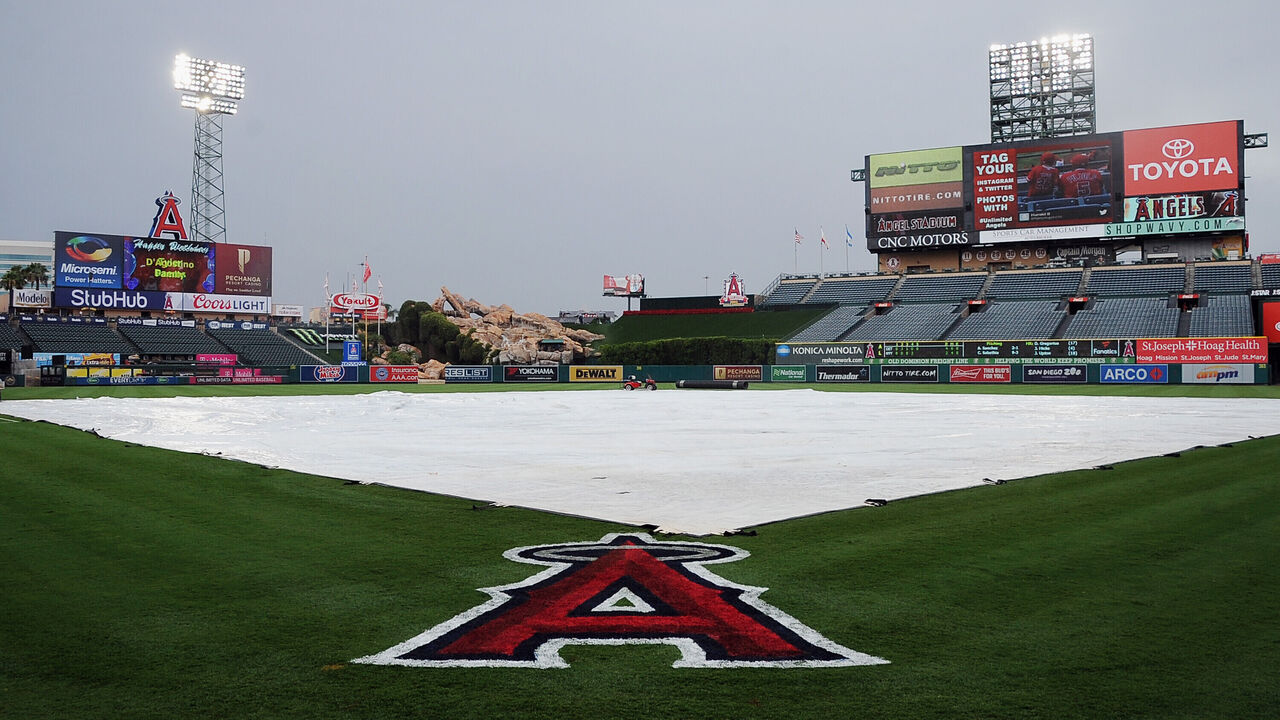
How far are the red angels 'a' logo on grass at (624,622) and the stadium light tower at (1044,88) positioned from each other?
248ft

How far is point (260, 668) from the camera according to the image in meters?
4.41

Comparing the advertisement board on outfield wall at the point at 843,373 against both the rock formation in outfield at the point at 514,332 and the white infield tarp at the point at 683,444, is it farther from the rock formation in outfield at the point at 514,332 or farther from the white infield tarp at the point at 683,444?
the rock formation in outfield at the point at 514,332

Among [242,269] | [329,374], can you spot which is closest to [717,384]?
[329,374]

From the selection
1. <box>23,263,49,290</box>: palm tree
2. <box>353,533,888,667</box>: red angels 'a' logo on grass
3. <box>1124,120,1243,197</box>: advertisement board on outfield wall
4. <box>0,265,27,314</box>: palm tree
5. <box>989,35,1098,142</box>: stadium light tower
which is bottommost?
<box>353,533,888,667</box>: red angels 'a' logo on grass

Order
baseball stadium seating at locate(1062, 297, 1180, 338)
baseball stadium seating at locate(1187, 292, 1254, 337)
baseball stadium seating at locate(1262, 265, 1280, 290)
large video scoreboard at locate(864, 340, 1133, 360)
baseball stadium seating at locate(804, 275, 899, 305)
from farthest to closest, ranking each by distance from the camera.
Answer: baseball stadium seating at locate(804, 275, 899, 305), baseball stadium seating at locate(1262, 265, 1280, 290), baseball stadium seating at locate(1062, 297, 1180, 338), baseball stadium seating at locate(1187, 292, 1254, 337), large video scoreboard at locate(864, 340, 1133, 360)

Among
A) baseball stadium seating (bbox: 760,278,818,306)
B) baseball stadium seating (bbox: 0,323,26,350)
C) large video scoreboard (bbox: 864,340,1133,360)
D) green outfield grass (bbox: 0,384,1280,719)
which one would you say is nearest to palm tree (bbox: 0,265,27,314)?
baseball stadium seating (bbox: 0,323,26,350)

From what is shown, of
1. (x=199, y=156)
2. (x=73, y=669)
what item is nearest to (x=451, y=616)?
(x=73, y=669)

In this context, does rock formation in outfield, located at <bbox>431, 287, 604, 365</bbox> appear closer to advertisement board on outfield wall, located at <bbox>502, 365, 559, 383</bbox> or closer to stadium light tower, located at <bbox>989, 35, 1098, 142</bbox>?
advertisement board on outfield wall, located at <bbox>502, 365, 559, 383</bbox>

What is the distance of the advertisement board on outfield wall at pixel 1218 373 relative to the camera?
50531mm

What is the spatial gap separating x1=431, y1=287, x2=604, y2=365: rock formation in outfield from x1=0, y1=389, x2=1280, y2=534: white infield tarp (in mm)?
55623

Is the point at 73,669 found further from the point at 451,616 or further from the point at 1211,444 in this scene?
the point at 1211,444

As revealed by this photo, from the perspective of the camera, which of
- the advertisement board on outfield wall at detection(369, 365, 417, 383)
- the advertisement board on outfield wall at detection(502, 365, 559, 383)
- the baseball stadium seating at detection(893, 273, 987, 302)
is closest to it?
the advertisement board on outfield wall at detection(369, 365, 417, 383)

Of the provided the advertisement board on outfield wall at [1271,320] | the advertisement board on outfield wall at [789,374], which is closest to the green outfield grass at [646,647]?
the advertisement board on outfield wall at [789,374]

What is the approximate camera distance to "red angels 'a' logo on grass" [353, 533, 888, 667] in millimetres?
4633
